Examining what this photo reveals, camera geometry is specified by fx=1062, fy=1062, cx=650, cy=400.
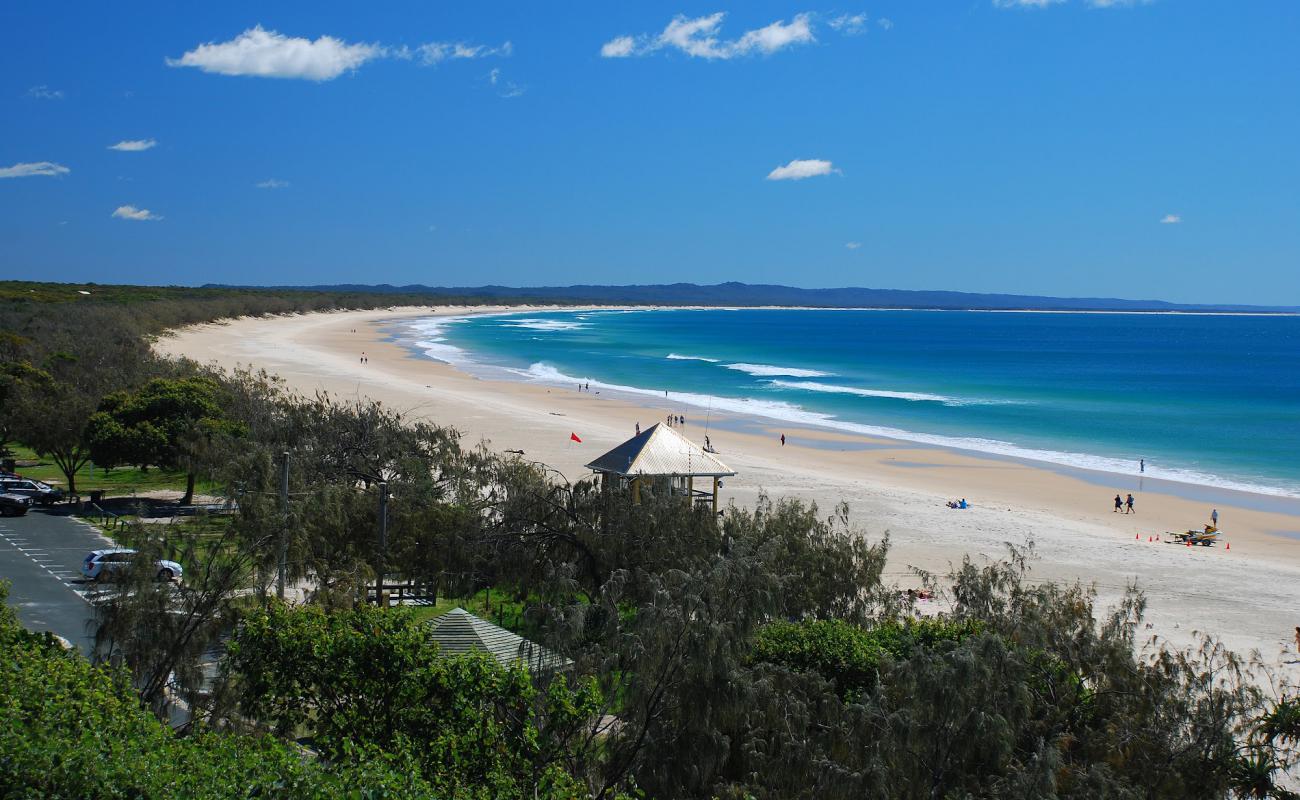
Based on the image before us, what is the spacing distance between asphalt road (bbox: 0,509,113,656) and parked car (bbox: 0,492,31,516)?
202mm

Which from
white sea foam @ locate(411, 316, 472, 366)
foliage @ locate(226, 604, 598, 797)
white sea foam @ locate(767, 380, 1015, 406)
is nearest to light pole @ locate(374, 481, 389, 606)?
foliage @ locate(226, 604, 598, 797)

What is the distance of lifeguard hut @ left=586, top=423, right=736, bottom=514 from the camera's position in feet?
72.0

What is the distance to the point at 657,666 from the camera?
9859 mm

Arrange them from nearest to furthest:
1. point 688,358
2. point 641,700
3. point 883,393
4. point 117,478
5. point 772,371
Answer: point 641,700
point 117,478
point 883,393
point 772,371
point 688,358

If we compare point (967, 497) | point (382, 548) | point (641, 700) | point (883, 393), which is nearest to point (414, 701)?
point (641, 700)

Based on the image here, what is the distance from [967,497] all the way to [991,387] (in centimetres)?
4486

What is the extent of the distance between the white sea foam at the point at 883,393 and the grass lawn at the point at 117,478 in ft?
154

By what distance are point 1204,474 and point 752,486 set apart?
19.5 m

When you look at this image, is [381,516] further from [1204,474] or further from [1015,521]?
[1204,474]

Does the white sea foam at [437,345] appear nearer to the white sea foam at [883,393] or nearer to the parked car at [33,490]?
the white sea foam at [883,393]

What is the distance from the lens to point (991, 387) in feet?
255

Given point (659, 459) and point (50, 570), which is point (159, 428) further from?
point (659, 459)

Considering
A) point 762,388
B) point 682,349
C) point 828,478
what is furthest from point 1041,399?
point 682,349

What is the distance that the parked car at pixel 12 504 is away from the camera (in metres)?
26.0
